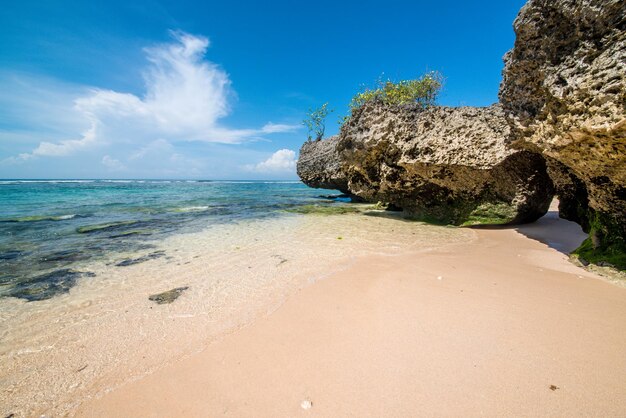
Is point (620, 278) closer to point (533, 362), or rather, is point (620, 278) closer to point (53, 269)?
point (533, 362)

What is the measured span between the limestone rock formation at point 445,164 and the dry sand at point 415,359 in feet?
17.6

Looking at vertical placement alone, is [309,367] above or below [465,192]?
below

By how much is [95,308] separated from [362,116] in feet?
40.7

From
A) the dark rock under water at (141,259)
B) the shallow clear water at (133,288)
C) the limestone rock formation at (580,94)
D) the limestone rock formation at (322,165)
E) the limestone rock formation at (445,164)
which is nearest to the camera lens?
the shallow clear water at (133,288)

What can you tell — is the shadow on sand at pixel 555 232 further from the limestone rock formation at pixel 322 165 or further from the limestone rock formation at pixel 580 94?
the limestone rock formation at pixel 322 165

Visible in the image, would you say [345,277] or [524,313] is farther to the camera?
[345,277]

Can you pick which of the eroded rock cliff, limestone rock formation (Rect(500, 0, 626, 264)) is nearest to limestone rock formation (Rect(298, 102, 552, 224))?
the eroded rock cliff

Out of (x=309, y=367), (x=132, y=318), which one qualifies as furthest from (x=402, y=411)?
(x=132, y=318)

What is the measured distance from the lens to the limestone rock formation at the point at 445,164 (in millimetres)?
9242

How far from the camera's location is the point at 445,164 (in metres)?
10.3

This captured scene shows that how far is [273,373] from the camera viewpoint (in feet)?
9.23

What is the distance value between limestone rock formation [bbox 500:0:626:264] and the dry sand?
1.92m

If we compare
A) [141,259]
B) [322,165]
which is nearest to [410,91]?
[322,165]

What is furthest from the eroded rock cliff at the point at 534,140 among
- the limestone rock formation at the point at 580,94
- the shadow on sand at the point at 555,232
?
the shadow on sand at the point at 555,232
